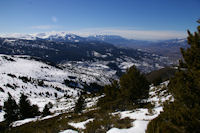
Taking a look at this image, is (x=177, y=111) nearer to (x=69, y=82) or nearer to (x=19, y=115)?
(x=19, y=115)

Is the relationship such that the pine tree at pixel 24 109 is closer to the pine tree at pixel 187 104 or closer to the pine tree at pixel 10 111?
the pine tree at pixel 10 111

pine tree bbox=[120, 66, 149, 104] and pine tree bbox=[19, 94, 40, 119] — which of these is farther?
pine tree bbox=[19, 94, 40, 119]

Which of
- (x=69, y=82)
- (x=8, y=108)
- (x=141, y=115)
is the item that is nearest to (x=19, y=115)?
(x=8, y=108)

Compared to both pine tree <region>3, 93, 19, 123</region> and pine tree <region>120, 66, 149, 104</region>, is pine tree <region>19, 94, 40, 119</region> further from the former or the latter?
pine tree <region>120, 66, 149, 104</region>

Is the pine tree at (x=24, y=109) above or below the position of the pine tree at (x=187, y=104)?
below

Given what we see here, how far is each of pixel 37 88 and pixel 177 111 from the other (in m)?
99.0

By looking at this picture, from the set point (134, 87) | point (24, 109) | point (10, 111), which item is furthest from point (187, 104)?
point (10, 111)

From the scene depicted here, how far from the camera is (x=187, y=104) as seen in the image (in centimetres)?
580

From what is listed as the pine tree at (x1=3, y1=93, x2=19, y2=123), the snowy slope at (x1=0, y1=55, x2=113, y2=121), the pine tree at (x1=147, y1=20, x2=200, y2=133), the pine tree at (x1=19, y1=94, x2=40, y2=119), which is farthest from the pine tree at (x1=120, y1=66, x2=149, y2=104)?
the pine tree at (x1=3, y1=93, x2=19, y2=123)

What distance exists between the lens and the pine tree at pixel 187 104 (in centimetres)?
526

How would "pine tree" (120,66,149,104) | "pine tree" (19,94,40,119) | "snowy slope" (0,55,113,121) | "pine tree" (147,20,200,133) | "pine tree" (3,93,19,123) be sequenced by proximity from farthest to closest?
"snowy slope" (0,55,113,121), "pine tree" (19,94,40,119), "pine tree" (3,93,19,123), "pine tree" (120,66,149,104), "pine tree" (147,20,200,133)

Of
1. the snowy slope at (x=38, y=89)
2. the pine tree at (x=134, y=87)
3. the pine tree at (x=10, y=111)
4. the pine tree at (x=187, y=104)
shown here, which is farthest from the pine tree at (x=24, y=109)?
the pine tree at (x=187, y=104)

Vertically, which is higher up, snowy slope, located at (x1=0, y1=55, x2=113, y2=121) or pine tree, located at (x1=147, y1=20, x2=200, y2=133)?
pine tree, located at (x1=147, y1=20, x2=200, y2=133)

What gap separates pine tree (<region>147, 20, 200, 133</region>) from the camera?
526 centimetres
